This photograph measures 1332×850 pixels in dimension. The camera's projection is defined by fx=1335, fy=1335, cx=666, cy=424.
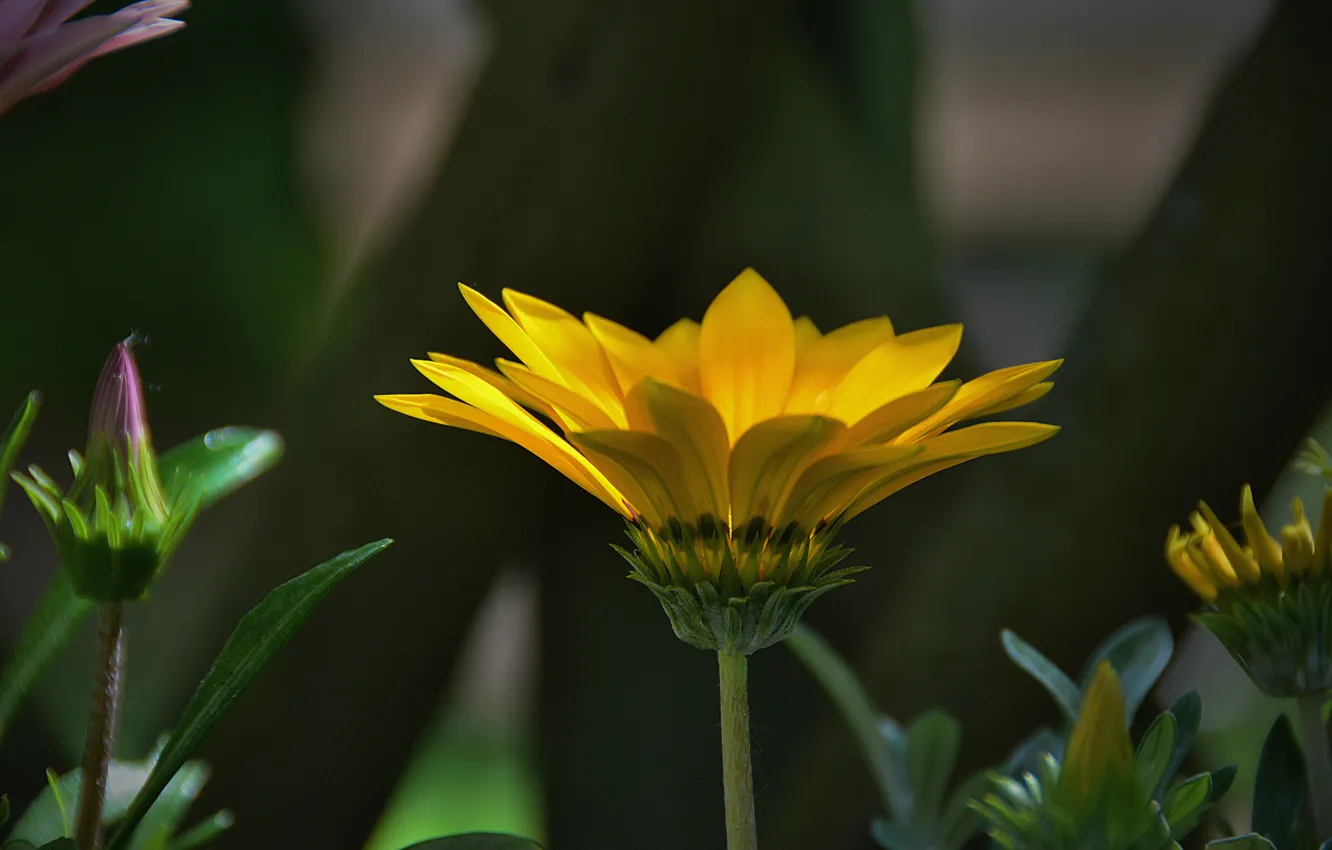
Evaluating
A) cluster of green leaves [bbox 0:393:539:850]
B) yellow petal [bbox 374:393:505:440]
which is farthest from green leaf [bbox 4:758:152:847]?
yellow petal [bbox 374:393:505:440]

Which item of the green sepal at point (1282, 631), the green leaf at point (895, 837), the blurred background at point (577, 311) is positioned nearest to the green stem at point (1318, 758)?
the green sepal at point (1282, 631)

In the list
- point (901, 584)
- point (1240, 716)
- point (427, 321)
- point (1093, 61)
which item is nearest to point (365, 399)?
point (427, 321)

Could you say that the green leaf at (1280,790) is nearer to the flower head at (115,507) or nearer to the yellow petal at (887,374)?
the yellow petal at (887,374)

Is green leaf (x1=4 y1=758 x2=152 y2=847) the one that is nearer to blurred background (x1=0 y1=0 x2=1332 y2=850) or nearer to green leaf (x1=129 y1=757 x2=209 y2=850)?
green leaf (x1=129 y1=757 x2=209 y2=850)

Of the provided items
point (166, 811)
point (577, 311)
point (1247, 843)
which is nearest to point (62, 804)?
point (166, 811)

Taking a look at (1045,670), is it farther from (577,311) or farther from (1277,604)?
(577,311)

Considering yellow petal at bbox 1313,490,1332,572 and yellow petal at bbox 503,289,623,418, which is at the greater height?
yellow petal at bbox 503,289,623,418

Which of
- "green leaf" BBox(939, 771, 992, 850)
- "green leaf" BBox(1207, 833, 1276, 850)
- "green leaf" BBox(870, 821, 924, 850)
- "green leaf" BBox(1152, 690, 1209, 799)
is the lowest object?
"green leaf" BBox(1207, 833, 1276, 850)

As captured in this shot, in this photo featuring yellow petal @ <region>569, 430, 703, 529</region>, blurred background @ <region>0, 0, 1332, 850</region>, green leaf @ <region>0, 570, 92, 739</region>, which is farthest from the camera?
blurred background @ <region>0, 0, 1332, 850</region>
